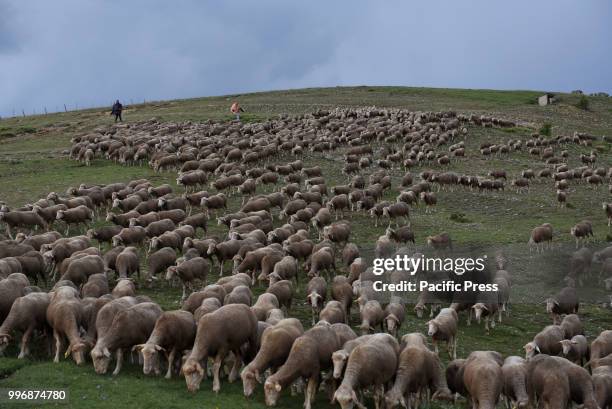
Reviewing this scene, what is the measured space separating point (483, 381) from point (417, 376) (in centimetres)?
147

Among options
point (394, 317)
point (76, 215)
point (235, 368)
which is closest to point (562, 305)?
point (394, 317)

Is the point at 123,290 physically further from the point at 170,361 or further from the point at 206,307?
the point at 170,361

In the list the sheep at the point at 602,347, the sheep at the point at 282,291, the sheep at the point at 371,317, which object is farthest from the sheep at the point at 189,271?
the sheep at the point at 602,347

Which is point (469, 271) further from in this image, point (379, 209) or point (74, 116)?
point (74, 116)

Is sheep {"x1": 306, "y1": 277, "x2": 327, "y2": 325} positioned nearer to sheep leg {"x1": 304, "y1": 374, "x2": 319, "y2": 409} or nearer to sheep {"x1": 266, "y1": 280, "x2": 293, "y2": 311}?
sheep {"x1": 266, "y1": 280, "x2": 293, "y2": 311}

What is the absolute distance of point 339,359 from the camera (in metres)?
14.5

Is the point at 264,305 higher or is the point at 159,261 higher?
the point at 159,261

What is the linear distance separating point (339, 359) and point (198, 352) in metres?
3.28

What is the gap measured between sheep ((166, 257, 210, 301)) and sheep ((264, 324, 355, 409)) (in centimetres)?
899

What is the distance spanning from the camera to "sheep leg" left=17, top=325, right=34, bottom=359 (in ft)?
54.1

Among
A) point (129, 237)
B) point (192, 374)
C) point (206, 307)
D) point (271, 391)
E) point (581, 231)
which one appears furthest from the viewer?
point (581, 231)

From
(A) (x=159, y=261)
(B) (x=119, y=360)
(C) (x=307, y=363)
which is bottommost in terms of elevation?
(B) (x=119, y=360)

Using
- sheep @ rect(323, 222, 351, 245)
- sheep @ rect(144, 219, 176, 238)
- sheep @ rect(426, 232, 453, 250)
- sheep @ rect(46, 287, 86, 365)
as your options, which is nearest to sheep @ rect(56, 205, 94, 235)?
sheep @ rect(144, 219, 176, 238)

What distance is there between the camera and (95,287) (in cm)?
1981
